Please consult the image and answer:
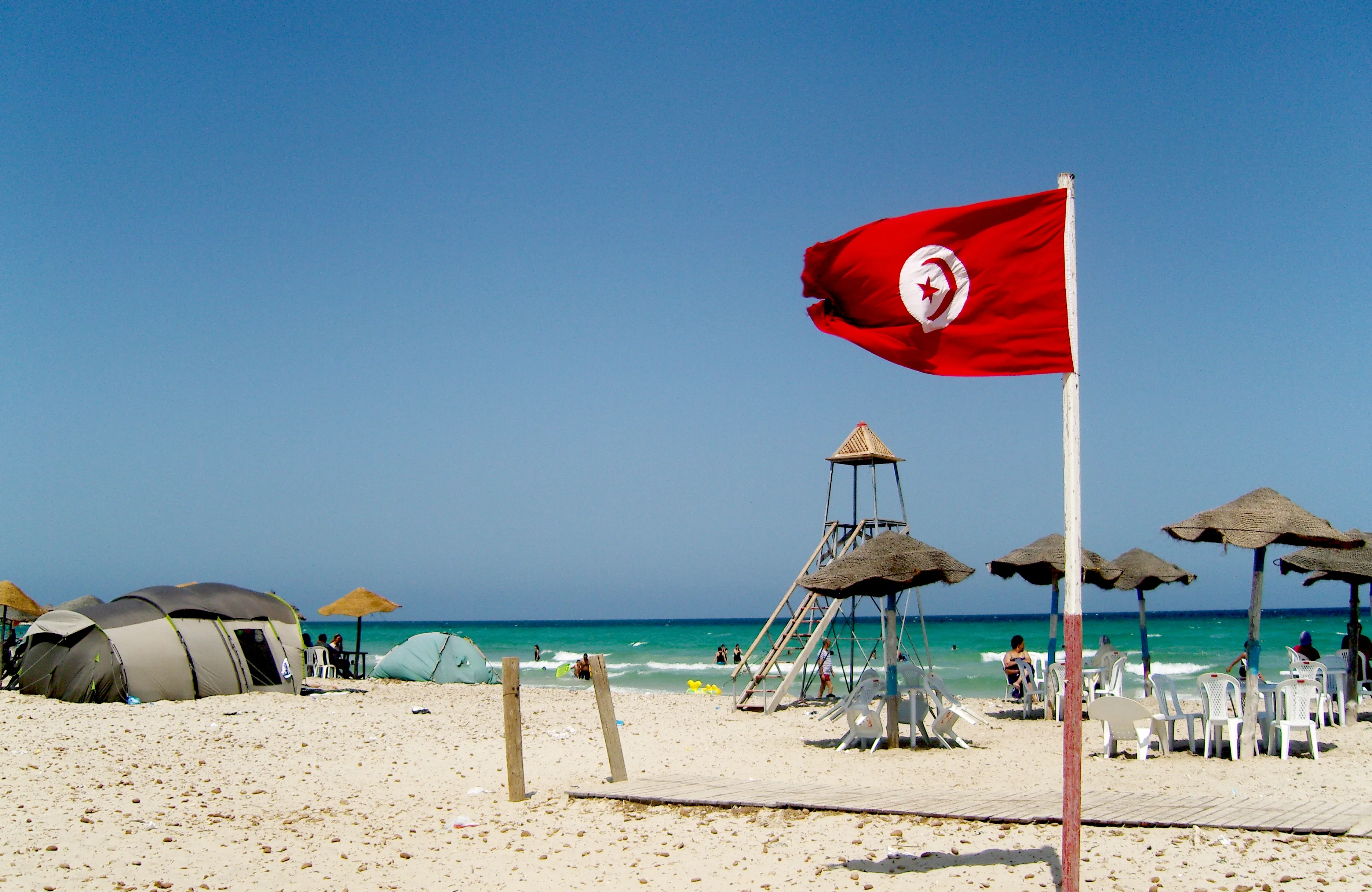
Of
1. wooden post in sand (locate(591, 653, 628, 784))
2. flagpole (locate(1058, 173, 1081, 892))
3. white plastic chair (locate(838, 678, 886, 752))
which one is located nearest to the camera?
flagpole (locate(1058, 173, 1081, 892))

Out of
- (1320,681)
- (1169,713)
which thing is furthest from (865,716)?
(1320,681)

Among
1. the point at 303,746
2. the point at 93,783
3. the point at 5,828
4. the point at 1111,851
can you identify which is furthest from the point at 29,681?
the point at 1111,851

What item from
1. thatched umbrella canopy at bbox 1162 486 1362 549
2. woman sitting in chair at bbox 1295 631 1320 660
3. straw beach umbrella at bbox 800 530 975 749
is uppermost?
thatched umbrella canopy at bbox 1162 486 1362 549

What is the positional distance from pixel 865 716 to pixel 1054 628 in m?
5.07

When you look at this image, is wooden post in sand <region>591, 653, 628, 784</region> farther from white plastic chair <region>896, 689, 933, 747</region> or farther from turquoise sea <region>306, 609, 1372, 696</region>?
turquoise sea <region>306, 609, 1372, 696</region>

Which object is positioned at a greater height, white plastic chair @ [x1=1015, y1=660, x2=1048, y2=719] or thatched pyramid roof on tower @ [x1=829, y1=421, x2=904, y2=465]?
thatched pyramid roof on tower @ [x1=829, y1=421, x2=904, y2=465]

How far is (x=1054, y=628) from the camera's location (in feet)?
50.9

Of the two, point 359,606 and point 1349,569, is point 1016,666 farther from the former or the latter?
point 359,606

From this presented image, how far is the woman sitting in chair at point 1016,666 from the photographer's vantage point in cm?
1655

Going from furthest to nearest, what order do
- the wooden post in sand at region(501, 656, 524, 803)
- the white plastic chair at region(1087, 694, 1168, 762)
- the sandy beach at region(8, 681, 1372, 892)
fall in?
1. the white plastic chair at region(1087, 694, 1168, 762)
2. the wooden post in sand at region(501, 656, 524, 803)
3. the sandy beach at region(8, 681, 1372, 892)

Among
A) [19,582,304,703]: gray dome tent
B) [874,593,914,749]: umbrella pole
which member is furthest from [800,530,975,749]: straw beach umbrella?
[19,582,304,703]: gray dome tent

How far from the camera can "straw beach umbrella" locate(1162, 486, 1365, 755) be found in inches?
390

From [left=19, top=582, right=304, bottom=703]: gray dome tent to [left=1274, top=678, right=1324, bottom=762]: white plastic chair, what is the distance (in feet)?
51.8

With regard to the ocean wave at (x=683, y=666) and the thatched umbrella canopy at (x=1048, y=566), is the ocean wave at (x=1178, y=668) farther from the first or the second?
the thatched umbrella canopy at (x=1048, y=566)
